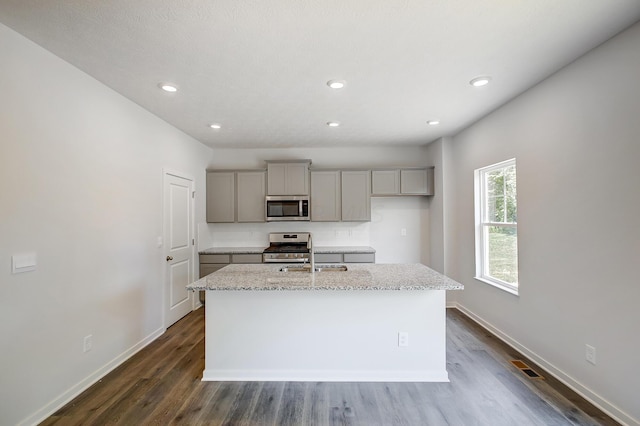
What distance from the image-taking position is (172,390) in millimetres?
2297

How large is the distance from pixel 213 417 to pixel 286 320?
0.83m

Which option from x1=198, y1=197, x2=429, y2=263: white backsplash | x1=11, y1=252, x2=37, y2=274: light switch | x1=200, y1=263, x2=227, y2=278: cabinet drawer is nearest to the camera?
x1=11, y1=252, x2=37, y2=274: light switch

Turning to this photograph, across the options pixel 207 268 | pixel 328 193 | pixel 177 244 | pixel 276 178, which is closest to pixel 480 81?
pixel 328 193

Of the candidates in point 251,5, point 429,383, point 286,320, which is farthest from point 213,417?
point 251,5

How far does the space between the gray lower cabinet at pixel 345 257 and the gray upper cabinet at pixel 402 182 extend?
3.48 feet

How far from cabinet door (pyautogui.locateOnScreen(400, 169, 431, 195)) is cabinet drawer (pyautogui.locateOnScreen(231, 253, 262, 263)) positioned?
8.65 ft

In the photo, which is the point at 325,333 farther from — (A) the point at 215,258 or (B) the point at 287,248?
(A) the point at 215,258

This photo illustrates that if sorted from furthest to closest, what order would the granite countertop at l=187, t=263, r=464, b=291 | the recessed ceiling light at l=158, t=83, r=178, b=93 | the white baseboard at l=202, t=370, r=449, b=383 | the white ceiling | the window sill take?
the window sill < the recessed ceiling light at l=158, t=83, r=178, b=93 < the white baseboard at l=202, t=370, r=449, b=383 < the granite countertop at l=187, t=263, r=464, b=291 < the white ceiling

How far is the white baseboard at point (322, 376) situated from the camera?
7.86 ft

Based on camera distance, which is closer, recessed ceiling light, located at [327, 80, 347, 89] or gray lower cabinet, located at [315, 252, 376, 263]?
recessed ceiling light, located at [327, 80, 347, 89]

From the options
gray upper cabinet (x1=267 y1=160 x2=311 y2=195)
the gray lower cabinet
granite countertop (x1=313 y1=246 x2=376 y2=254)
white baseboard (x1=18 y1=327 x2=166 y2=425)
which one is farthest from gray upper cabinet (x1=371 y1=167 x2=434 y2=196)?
white baseboard (x1=18 y1=327 x2=166 y2=425)

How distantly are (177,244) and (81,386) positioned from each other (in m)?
1.84

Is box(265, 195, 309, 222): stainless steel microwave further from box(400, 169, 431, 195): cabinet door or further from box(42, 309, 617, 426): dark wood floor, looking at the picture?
box(42, 309, 617, 426): dark wood floor

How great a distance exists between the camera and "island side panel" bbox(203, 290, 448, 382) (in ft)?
7.93
